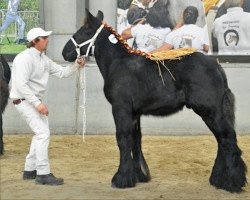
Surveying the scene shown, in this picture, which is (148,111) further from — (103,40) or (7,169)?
(7,169)

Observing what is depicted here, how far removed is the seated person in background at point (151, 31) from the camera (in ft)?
36.8

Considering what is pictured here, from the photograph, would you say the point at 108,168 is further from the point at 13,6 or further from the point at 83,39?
the point at 13,6

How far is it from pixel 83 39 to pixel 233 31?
495cm

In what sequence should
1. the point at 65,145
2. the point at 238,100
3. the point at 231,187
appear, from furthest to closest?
the point at 238,100, the point at 65,145, the point at 231,187

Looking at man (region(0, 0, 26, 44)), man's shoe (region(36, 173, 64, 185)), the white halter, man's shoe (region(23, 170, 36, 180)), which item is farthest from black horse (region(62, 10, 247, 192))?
man (region(0, 0, 26, 44))

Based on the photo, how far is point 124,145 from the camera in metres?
6.89

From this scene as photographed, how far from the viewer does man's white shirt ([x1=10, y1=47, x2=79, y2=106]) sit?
6.82 m

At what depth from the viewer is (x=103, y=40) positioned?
23.7ft

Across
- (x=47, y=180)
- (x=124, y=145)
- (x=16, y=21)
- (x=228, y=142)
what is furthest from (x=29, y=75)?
(x=16, y=21)

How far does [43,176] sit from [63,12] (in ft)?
17.0

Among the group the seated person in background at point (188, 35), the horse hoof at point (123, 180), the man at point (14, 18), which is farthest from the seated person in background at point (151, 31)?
the horse hoof at point (123, 180)

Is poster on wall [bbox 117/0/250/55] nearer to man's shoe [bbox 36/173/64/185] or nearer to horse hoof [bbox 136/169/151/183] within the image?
horse hoof [bbox 136/169/151/183]

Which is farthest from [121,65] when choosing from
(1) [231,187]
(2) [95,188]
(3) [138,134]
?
(1) [231,187]

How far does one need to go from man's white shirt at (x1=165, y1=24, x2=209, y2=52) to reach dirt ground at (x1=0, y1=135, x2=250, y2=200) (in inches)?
78.0
